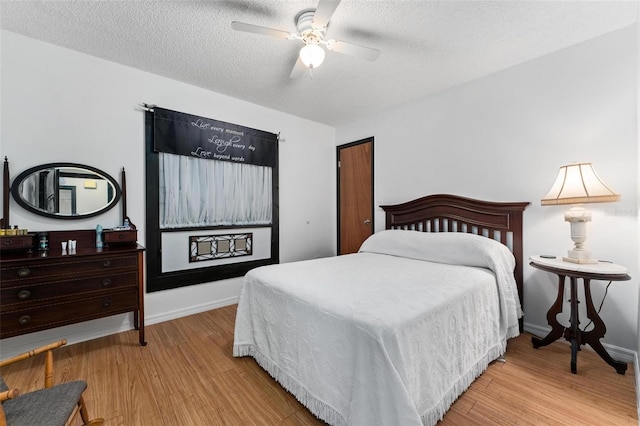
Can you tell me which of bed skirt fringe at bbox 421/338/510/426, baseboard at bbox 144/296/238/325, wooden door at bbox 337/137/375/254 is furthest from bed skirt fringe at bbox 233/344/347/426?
wooden door at bbox 337/137/375/254

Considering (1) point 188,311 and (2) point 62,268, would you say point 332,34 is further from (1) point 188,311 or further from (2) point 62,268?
(1) point 188,311

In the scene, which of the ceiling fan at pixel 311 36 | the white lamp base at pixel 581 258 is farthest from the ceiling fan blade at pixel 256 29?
the white lamp base at pixel 581 258

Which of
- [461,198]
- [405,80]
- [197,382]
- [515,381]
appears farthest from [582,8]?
[197,382]

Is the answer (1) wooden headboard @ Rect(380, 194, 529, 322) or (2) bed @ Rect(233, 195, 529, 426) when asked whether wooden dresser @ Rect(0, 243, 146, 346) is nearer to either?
(2) bed @ Rect(233, 195, 529, 426)

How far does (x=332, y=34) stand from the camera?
6.91ft

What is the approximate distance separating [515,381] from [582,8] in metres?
2.55

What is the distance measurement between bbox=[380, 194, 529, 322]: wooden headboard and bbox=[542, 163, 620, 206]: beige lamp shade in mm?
414

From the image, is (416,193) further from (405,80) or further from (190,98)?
(190,98)

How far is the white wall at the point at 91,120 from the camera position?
6.98 ft

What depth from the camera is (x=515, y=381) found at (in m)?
1.76

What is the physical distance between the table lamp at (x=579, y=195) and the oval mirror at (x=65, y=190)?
377 centimetres

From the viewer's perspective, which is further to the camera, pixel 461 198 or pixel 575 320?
pixel 461 198

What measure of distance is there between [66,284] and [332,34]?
2759mm

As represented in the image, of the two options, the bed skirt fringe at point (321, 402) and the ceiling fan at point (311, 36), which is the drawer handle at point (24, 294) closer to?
the bed skirt fringe at point (321, 402)
